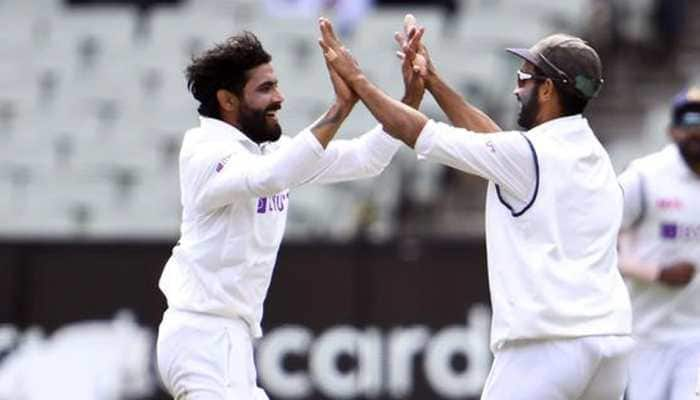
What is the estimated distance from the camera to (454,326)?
1184 centimetres

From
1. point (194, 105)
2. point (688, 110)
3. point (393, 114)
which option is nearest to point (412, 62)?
point (393, 114)

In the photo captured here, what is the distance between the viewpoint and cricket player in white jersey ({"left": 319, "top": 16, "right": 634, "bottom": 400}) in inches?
273

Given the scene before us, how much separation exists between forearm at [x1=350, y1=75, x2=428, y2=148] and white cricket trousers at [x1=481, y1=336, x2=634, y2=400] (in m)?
0.81

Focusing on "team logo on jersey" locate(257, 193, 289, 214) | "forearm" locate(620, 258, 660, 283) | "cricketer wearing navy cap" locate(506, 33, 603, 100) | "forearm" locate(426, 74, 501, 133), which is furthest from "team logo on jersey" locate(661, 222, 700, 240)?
"team logo on jersey" locate(257, 193, 289, 214)

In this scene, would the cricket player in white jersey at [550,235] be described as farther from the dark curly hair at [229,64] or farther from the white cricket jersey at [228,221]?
the dark curly hair at [229,64]

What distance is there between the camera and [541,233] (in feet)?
22.7

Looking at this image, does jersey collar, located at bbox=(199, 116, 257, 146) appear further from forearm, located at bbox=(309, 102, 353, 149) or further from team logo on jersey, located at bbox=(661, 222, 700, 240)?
team logo on jersey, located at bbox=(661, 222, 700, 240)

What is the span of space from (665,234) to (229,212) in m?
2.51

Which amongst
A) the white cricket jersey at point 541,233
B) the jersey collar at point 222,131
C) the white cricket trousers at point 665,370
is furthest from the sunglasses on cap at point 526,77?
the white cricket trousers at point 665,370

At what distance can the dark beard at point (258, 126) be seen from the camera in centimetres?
755

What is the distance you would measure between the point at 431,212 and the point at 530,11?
1791 mm

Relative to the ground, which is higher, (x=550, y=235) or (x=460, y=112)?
(x=460, y=112)

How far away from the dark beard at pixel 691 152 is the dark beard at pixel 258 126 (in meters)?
2.34

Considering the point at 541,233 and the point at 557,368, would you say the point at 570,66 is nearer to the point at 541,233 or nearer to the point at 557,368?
the point at 541,233
